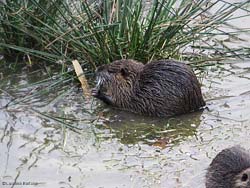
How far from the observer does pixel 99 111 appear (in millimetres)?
6137

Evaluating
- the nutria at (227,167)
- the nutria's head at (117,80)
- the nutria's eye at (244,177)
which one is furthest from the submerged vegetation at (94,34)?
the nutria's eye at (244,177)

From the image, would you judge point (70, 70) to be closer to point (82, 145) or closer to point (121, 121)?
point (121, 121)

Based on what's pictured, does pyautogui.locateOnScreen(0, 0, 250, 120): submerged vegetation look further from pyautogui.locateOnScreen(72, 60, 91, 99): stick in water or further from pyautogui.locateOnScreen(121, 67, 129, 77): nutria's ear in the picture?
pyautogui.locateOnScreen(121, 67, 129, 77): nutria's ear

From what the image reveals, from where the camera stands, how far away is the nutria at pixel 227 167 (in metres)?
4.75

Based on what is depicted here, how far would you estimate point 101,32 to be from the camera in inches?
248

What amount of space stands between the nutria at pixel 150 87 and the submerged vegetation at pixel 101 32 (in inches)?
8.3

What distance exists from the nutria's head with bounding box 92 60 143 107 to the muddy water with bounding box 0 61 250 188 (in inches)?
3.7

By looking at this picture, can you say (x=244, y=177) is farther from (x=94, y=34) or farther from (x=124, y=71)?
(x=94, y=34)

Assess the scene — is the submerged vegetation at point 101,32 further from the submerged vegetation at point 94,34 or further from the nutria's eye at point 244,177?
the nutria's eye at point 244,177

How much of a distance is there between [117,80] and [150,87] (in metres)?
0.35

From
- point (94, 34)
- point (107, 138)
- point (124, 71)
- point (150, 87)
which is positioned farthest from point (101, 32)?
point (107, 138)

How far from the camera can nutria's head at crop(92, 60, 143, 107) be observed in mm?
6234

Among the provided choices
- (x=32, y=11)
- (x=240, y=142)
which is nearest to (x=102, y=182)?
(x=240, y=142)

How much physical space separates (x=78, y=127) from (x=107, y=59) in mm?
953
